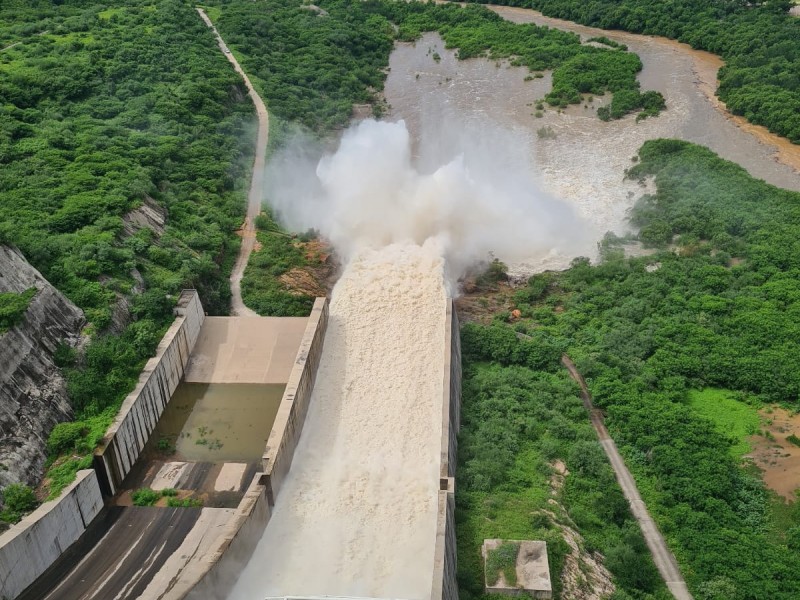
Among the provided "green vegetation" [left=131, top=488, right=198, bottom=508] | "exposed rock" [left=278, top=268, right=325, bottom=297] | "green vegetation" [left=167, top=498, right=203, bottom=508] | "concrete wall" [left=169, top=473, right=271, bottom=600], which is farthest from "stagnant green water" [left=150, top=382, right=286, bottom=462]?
"exposed rock" [left=278, top=268, right=325, bottom=297]

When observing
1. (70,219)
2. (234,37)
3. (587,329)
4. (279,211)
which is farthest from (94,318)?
(234,37)

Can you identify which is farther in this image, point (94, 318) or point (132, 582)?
point (94, 318)

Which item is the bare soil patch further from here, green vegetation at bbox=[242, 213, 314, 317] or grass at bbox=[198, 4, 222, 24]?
grass at bbox=[198, 4, 222, 24]

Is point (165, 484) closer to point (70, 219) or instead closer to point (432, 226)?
point (70, 219)

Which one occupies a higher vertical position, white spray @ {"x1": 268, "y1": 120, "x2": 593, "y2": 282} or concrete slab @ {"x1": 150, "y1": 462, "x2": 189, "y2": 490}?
white spray @ {"x1": 268, "y1": 120, "x2": 593, "y2": 282}

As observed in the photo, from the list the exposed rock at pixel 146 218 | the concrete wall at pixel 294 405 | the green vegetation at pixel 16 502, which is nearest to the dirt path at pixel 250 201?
the exposed rock at pixel 146 218

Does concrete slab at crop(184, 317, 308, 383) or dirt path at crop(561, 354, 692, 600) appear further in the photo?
concrete slab at crop(184, 317, 308, 383)
